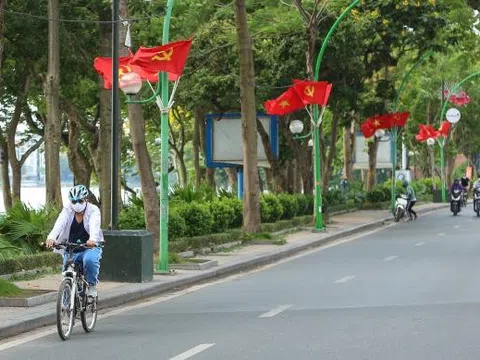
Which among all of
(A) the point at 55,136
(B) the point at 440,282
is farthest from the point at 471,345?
(A) the point at 55,136

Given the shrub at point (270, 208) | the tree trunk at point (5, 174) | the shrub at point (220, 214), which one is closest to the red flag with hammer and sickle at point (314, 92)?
the shrub at point (270, 208)

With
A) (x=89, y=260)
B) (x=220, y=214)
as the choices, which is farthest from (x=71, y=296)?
(x=220, y=214)

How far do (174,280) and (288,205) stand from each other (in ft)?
63.0

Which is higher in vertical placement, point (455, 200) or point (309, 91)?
point (309, 91)

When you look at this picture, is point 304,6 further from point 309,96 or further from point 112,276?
point 112,276

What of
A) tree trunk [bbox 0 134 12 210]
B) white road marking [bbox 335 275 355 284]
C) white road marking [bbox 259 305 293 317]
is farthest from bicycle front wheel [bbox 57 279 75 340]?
tree trunk [bbox 0 134 12 210]

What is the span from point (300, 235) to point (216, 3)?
8493mm

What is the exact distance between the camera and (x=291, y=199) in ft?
127

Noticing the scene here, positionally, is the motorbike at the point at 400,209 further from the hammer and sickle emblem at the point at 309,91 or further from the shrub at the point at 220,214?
the shrub at the point at 220,214

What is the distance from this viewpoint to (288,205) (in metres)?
38.2

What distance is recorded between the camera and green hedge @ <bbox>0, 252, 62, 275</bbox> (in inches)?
738

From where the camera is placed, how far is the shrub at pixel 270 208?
34.7 metres

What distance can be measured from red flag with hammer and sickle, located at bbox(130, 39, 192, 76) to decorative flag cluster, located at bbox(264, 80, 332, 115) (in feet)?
44.8

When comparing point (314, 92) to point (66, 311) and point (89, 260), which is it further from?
point (66, 311)
